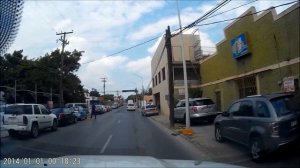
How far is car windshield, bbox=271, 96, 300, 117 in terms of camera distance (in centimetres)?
1012

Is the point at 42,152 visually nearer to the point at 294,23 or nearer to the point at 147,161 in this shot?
the point at 147,161

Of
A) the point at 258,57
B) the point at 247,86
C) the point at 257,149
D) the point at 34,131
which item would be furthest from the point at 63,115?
the point at 257,149

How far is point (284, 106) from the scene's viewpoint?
33.7 feet

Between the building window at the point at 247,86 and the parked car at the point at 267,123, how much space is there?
9.41 meters

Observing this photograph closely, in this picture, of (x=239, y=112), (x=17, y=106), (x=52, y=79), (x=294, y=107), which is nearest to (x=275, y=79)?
(x=239, y=112)

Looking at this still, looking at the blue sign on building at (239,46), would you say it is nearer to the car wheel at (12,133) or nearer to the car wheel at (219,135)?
the car wheel at (219,135)

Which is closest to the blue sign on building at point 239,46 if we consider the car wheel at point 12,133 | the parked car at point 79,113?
the car wheel at point 12,133

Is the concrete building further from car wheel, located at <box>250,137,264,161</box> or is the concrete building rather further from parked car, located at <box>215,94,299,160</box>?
car wheel, located at <box>250,137,264,161</box>

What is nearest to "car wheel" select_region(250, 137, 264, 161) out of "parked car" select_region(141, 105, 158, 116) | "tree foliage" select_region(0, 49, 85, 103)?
"parked car" select_region(141, 105, 158, 116)

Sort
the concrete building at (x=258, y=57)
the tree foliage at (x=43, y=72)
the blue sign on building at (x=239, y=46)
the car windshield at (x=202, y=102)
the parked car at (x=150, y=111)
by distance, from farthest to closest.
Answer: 1. the tree foliage at (x=43, y=72)
2. the parked car at (x=150, y=111)
3. the car windshield at (x=202, y=102)
4. the blue sign on building at (x=239, y=46)
5. the concrete building at (x=258, y=57)

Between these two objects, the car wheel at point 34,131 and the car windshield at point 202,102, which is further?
the car windshield at point 202,102

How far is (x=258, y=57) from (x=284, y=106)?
10.0m

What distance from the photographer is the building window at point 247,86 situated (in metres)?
21.0

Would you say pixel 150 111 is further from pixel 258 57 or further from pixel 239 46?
pixel 258 57
